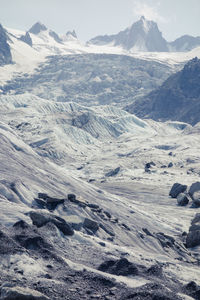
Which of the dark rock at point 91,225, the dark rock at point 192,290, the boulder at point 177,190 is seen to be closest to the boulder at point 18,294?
the dark rock at point 192,290

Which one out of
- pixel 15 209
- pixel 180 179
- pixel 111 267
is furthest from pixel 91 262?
pixel 180 179

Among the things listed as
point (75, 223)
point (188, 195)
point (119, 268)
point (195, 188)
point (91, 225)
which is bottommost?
point (188, 195)

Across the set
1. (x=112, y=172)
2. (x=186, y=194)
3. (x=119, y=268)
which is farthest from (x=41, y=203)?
(x=112, y=172)

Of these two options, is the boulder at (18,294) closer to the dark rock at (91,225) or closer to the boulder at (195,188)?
the dark rock at (91,225)

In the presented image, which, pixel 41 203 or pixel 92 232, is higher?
pixel 92 232

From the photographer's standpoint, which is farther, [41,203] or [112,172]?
[112,172]

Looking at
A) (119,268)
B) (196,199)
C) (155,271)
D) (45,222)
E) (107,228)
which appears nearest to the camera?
(119,268)

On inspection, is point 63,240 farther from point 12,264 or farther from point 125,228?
point 125,228

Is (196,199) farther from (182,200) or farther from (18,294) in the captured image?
(18,294)
